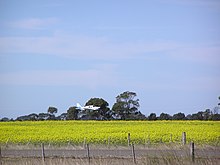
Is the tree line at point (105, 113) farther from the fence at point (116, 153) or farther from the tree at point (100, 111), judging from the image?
the fence at point (116, 153)

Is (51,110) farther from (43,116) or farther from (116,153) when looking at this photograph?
(116,153)

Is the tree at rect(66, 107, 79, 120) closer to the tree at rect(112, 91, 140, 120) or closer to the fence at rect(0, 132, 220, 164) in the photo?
the tree at rect(112, 91, 140, 120)

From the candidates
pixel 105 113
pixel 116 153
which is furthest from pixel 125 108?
pixel 116 153

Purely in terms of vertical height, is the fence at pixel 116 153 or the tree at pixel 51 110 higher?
the tree at pixel 51 110

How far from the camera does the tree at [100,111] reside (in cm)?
7675

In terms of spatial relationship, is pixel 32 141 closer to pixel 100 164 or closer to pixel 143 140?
pixel 143 140

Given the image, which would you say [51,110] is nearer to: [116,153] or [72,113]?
[72,113]

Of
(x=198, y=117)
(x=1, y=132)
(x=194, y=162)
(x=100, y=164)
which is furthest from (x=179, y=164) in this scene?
(x=198, y=117)

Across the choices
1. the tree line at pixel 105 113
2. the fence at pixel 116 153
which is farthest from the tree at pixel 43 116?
the fence at pixel 116 153

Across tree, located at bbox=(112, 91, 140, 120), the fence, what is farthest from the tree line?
the fence

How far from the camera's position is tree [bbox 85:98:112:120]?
76750 mm

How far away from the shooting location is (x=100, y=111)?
77.5m

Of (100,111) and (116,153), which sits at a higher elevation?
(100,111)

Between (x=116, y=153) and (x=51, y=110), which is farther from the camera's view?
(x=51, y=110)
